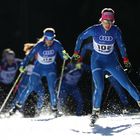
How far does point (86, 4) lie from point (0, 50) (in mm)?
3020

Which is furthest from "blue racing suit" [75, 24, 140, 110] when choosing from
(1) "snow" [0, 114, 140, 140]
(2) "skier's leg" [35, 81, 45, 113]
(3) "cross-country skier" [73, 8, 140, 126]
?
(2) "skier's leg" [35, 81, 45, 113]

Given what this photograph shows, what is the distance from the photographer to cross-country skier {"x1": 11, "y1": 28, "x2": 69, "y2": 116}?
12.1m

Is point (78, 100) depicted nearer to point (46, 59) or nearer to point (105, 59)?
point (46, 59)

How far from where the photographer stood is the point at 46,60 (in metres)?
12.4

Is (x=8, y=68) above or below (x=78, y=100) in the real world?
above

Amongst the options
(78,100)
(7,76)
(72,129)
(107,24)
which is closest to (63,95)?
(78,100)

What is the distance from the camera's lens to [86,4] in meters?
17.1

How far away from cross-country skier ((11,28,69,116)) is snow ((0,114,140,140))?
1240 mm

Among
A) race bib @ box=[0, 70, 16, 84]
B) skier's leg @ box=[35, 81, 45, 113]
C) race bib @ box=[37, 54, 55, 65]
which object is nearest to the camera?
race bib @ box=[37, 54, 55, 65]

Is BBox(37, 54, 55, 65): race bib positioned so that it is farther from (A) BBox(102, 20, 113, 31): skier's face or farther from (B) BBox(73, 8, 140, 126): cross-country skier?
(A) BBox(102, 20, 113, 31): skier's face

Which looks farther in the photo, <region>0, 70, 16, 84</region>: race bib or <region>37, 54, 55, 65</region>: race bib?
<region>0, 70, 16, 84</region>: race bib

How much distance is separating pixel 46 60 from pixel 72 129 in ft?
9.67

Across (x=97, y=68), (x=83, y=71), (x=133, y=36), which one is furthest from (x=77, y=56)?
(x=133, y=36)

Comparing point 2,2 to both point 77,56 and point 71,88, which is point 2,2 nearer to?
point 71,88
